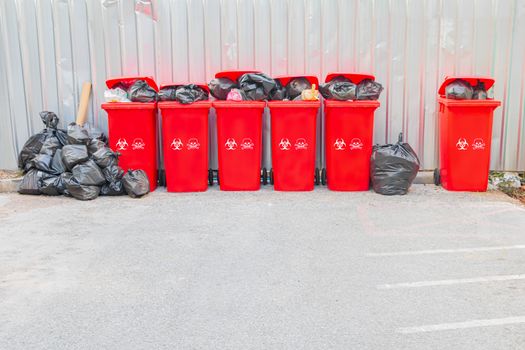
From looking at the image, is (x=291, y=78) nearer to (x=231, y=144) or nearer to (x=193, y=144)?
(x=231, y=144)

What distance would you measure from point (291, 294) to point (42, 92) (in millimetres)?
4890

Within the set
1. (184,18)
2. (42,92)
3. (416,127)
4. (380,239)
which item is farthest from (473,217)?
(42,92)

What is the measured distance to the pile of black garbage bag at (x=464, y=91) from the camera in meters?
6.75

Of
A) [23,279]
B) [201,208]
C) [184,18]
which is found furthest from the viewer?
[184,18]

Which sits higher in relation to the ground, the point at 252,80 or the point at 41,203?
the point at 252,80

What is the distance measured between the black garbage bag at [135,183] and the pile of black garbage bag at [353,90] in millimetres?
2257

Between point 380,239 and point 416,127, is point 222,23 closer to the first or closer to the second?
point 416,127

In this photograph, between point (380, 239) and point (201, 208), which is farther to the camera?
point (201, 208)

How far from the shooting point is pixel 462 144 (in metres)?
Answer: 6.87

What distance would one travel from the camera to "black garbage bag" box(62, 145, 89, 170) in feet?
21.9

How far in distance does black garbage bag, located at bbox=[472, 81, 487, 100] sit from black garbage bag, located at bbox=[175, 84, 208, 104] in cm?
300

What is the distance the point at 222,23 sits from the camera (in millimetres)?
7348

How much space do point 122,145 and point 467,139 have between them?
3.83m

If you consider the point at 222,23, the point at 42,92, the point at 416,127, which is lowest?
the point at 416,127
